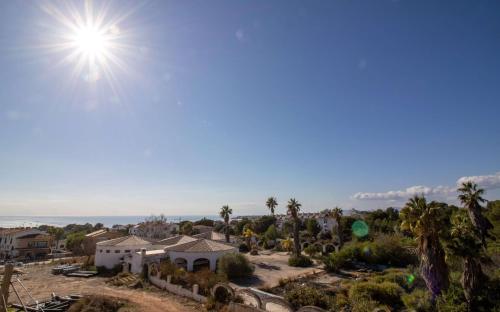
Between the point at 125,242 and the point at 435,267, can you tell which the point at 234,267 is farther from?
the point at 435,267

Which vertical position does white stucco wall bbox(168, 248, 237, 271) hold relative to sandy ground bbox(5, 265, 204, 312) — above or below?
above

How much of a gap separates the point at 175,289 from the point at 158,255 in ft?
36.8

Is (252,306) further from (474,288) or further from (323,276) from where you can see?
(323,276)

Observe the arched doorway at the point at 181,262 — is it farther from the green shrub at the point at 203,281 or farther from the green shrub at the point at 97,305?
the green shrub at the point at 97,305

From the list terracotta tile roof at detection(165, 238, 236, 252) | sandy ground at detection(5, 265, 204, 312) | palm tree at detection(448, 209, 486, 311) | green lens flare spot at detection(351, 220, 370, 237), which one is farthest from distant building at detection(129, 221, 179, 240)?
palm tree at detection(448, 209, 486, 311)

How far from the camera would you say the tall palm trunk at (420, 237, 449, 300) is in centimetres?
1794

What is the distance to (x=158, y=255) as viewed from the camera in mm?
36906

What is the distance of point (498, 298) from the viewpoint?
1638 cm

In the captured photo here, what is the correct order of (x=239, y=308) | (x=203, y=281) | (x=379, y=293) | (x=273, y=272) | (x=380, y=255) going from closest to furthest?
(x=239, y=308) < (x=379, y=293) < (x=203, y=281) < (x=273, y=272) < (x=380, y=255)

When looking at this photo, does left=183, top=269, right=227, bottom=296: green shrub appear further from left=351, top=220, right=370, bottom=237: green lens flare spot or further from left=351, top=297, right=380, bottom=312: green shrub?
left=351, top=220, right=370, bottom=237: green lens flare spot

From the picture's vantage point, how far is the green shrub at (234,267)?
1286 inches

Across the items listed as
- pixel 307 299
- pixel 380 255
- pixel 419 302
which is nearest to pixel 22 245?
pixel 307 299

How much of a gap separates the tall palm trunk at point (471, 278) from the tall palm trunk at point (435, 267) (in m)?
1.09

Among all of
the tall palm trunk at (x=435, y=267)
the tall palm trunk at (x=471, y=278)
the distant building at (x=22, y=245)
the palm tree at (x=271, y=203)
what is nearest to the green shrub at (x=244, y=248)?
the palm tree at (x=271, y=203)
